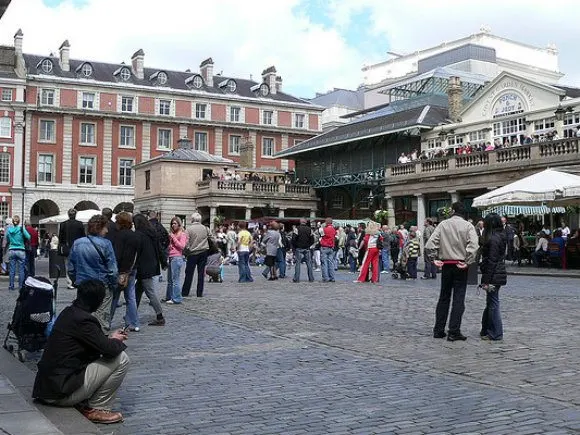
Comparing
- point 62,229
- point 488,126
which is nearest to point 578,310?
point 62,229

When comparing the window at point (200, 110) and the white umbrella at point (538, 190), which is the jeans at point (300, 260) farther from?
the window at point (200, 110)

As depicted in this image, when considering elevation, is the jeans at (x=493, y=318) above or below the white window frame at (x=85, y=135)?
below

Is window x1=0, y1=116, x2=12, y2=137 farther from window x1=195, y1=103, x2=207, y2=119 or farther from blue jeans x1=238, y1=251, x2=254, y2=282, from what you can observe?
blue jeans x1=238, y1=251, x2=254, y2=282

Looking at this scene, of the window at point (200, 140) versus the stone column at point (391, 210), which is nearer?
the stone column at point (391, 210)

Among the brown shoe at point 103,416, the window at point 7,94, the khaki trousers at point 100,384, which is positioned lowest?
the brown shoe at point 103,416

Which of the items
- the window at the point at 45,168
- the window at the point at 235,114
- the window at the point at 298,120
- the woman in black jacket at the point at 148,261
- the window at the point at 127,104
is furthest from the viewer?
the window at the point at 298,120

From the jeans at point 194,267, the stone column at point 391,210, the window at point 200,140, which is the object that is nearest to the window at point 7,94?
the window at point 200,140

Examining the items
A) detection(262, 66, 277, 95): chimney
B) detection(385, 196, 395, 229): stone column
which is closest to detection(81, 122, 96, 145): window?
detection(262, 66, 277, 95): chimney

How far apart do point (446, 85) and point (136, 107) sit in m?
32.1

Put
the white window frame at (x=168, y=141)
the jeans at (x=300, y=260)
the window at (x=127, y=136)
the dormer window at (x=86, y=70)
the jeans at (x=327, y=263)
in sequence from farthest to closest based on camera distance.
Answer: the white window frame at (x=168, y=141), the window at (x=127, y=136), the dormer window at (x=86, y=70), the jeans at (x=327, y=263), the jeans at (x=300, y=260)

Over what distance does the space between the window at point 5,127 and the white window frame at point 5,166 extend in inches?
66.8

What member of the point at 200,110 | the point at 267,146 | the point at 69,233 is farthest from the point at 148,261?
the point at 267,146

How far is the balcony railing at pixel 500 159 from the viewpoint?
93.0 ft

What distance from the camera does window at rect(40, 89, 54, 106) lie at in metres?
61.2
